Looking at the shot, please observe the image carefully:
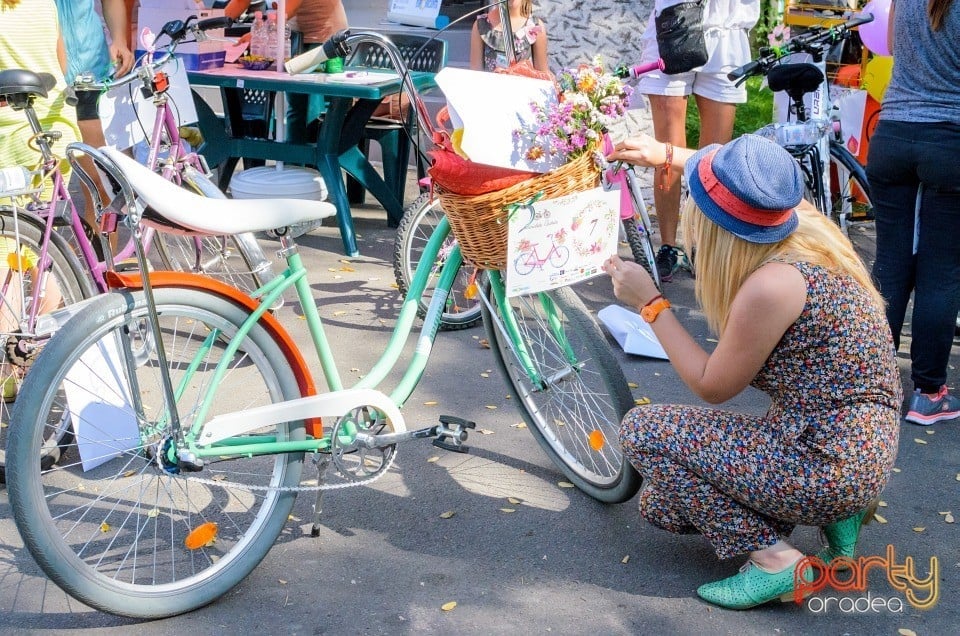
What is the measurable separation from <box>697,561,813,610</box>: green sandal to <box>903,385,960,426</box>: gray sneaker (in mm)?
1514

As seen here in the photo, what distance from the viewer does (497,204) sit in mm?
2818

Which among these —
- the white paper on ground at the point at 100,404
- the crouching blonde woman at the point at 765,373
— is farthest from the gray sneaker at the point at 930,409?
the white paper on ground at the point at 100,404

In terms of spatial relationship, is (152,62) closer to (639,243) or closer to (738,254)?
(639,243)

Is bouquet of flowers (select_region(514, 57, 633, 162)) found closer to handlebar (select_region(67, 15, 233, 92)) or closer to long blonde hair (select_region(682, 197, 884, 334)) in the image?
long blonde hair (select_region(682, 197, 884, 334))

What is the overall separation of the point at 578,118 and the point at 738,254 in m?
0.59

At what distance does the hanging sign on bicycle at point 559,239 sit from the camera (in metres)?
2.84

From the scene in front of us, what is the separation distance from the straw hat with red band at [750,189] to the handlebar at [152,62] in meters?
2.39

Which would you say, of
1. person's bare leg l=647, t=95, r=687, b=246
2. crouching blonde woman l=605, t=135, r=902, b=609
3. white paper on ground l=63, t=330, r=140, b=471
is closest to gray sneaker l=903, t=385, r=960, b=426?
crouching blonde woman l=605, t=135, r=902, b=609

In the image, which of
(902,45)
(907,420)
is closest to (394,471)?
(907,420)

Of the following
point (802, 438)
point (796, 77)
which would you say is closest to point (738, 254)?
point (802, 438)

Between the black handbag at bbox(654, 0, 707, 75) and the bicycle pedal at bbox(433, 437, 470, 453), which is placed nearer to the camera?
the bicycle pedal at bbox(433, 437, 470, 453)

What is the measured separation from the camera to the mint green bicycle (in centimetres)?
251

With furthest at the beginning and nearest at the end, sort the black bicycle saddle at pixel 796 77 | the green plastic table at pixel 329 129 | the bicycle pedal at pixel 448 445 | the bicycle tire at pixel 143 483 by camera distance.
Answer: the green plastic table at pixel 329 129 < the black bicycle saddle at pixel 796 77 < the bicycle pedal at pixel 448 445 < the bicycle tire at pixel 143 483

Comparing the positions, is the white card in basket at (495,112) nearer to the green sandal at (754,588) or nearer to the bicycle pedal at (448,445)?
the bicycle pedal at (448,445)
